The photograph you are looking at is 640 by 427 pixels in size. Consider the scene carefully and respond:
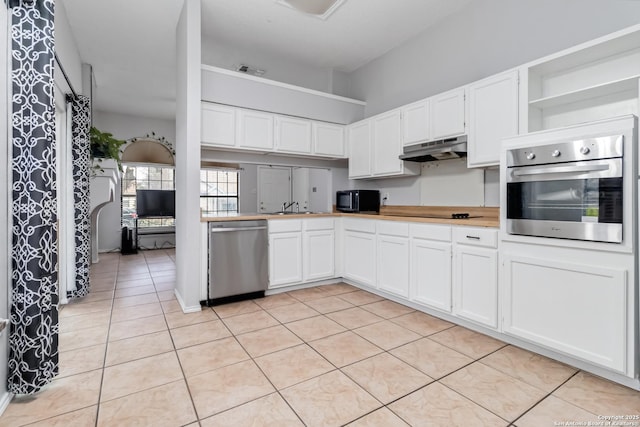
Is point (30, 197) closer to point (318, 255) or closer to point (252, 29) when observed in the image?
point (318, 255)

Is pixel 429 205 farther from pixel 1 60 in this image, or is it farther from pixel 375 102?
pixel 1 60

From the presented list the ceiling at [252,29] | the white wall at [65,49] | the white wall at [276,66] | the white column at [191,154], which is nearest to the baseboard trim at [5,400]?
the white column at [191,154]

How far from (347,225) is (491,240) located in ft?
5.96

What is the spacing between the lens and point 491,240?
97.5 inches

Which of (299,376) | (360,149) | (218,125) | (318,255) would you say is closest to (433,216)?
(360,149)

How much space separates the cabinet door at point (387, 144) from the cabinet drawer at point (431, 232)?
2.87 feet

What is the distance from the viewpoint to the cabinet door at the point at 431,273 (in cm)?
281

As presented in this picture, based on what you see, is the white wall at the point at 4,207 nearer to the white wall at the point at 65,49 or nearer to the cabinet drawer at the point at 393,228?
the white wall at the point at 65,49

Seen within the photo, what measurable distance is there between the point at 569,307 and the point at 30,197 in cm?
316

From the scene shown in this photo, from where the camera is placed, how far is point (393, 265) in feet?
11.0

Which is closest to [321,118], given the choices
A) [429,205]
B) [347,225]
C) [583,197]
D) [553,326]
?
[347,225]

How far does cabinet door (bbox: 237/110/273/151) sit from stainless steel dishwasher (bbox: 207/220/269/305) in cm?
91

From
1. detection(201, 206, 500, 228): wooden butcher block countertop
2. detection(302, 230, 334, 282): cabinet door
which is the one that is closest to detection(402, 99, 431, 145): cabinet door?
detection(201, 206, 500, 228): wooden butcher block countertop

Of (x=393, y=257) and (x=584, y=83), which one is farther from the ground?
(x=584, y=83)
